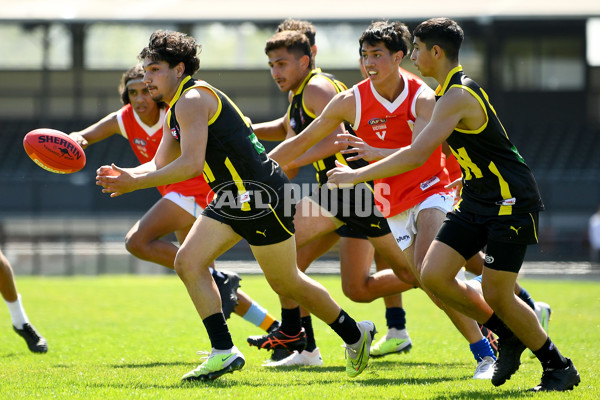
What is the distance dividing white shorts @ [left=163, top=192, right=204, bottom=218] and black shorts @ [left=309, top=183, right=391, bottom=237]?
1.12m

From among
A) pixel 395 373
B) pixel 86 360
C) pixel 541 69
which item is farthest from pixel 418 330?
pixel 541 69

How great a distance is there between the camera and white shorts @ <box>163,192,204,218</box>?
714 cm

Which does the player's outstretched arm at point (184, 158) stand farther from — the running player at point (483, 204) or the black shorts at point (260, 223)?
the running player at point (483, 204)

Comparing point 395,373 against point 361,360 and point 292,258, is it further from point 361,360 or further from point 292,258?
point 292,258

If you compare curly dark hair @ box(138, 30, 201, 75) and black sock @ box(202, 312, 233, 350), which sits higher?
→ curly dark hair @ box(138, 30, 201, 75)

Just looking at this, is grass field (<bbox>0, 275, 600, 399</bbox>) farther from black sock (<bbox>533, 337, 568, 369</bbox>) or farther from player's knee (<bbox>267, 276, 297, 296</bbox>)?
player's knee (<bbox>267, 276, 297, 296</bbox>)

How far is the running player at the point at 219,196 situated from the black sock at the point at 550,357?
1199 mm

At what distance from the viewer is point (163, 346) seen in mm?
7391

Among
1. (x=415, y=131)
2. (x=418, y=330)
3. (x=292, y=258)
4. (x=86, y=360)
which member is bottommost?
(x=418, y=330)

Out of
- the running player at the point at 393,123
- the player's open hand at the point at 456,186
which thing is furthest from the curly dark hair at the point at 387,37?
the player's open hand at the point at 456,186

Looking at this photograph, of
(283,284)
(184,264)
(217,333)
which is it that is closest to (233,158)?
(184,264)

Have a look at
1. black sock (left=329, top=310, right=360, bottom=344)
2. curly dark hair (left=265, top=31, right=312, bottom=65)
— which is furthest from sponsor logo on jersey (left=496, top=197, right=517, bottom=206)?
curly dark hair (left=265, top=31, right=312, bottom=65)

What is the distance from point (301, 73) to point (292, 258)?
196cm

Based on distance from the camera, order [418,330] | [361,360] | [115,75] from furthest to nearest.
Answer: [115,75]
[418,330]
[361,360]
